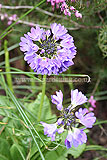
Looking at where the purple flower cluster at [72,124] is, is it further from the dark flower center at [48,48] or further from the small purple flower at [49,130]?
the dark flower center at [48,48]

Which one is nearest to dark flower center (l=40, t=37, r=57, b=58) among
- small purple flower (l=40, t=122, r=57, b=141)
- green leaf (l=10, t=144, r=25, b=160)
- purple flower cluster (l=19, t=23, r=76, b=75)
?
purple flower cluster (l=19, t=23, r=76, b=75)

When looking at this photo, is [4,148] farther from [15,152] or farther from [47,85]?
[47,85]

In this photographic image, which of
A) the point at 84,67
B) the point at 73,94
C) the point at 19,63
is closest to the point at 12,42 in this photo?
the point at 19,63

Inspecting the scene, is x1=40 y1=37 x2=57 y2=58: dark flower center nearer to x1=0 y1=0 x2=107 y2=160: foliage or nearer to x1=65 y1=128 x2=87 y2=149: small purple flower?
x1=0 y1=0 x2=107 y2=160: foliage

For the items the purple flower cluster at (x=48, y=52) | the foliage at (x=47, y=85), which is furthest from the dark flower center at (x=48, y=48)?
the foliage at (x=47, y=85)

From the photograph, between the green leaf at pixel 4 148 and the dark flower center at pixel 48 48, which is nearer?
the dark flower center at pixel 48 48

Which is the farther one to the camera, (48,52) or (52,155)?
(52,155)

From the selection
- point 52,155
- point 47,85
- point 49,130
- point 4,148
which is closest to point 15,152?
point 4,148

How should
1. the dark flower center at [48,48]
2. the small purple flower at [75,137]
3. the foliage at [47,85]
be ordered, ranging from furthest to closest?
the foliage at [47,85], the dark flower center at [48,48], the small purple flower at [75,137]
